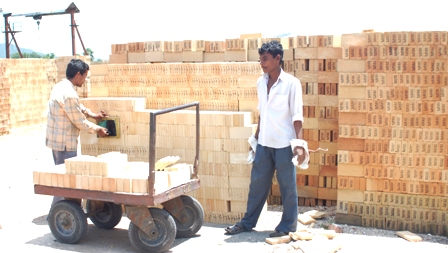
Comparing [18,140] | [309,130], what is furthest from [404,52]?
[18,140]

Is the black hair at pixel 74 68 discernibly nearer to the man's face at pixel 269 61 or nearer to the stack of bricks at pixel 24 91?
the man's face at pixel 269 61

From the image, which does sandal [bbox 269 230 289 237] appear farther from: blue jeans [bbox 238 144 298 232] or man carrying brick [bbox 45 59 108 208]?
man carrying brick [bbox 45 59 108 208]

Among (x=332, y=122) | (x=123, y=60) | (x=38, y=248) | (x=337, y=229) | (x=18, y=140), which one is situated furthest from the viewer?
(x=18, y=140)

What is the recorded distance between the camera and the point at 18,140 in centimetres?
1733

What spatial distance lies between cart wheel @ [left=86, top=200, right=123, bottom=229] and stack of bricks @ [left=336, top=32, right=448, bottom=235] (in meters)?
3.04

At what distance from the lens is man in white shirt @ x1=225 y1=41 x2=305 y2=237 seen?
617 centimetres

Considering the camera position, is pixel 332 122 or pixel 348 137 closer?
pixel 348 137

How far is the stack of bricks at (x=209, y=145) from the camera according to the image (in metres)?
7.05

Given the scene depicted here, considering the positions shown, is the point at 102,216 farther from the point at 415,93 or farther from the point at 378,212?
the point at 415,93

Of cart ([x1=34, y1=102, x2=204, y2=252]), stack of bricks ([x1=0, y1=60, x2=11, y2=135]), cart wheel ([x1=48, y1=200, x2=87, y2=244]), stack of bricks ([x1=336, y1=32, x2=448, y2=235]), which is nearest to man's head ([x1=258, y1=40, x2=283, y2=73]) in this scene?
cart ([x1=34, y1=102, x2=204, y2=252])

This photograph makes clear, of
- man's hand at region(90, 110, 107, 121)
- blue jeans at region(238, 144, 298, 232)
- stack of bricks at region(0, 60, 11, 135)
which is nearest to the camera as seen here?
blue jeans at region(238, 144, 298, 232)

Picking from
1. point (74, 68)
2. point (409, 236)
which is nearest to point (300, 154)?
point (409, 236)

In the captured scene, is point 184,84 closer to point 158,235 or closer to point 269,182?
point 269,182

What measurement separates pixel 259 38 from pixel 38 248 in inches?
174
